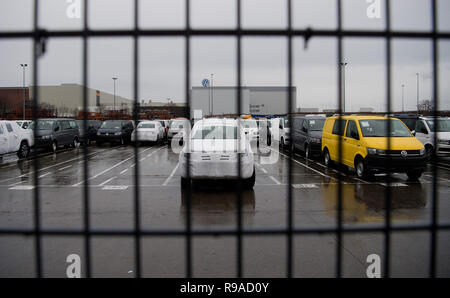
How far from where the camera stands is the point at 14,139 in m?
15.6

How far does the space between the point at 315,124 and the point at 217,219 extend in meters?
11.1

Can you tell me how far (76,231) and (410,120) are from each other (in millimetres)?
16766

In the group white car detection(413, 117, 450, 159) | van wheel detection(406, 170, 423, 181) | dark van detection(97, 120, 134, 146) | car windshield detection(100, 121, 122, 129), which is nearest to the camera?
van wheel detection(406, 170, 423, 181)

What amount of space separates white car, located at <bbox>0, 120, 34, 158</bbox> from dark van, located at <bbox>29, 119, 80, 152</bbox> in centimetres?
78

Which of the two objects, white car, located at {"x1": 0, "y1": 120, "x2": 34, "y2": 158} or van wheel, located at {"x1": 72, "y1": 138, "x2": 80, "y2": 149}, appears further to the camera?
van wheel, located at {"x1": 72, "y1": 138, "x2": 80, "y2": 149}

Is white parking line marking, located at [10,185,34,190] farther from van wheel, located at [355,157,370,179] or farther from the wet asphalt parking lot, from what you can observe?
van wheel, located at [355,157,370,179]

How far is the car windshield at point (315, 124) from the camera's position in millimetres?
16297

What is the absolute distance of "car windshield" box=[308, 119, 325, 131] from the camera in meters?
16.3

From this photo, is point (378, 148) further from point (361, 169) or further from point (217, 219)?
point (217, 219)

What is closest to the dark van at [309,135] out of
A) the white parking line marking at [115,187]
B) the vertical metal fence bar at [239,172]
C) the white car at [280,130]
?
the white car at [280,130]

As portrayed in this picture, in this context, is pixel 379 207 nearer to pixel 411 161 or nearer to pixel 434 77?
pixel 411 161

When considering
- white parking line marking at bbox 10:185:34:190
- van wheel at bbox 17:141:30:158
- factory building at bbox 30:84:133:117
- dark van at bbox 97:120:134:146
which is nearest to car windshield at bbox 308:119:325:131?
factory building at bbox 30:84:133:117

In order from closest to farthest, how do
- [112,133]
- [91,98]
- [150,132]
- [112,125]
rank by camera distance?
[91,98] → [150,132] → [112,133] → [112,125]

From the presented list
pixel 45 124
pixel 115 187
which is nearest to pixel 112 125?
pixel 45 124
